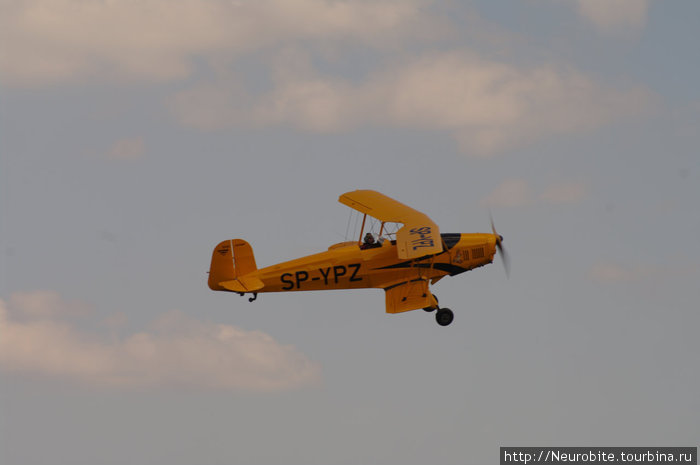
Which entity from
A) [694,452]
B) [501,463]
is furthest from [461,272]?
[694,452]

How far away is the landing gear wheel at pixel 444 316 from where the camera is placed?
34969mm

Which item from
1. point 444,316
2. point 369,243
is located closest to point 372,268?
point 369,243

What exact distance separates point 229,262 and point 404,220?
5214 millimetres

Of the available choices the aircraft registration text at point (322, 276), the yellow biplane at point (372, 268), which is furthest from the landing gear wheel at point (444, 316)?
the aircraft registration text at point (322, 276)

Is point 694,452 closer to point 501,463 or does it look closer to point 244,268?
point 501,463

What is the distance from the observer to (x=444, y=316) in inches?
1377

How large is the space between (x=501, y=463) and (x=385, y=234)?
7.85 m

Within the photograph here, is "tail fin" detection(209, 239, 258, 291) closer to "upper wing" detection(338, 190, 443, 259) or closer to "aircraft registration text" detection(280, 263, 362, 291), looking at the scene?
"aircraft registration text" detection(280, 263, 362, 291)

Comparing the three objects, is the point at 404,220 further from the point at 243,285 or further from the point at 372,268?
the point at 243,285

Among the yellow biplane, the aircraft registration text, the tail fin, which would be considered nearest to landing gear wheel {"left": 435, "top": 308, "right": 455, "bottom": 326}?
the yellow biplane

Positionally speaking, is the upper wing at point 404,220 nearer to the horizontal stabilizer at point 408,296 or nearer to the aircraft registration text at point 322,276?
the horizontal stabilizer at point 408,296

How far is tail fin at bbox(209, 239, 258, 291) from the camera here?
34375mm

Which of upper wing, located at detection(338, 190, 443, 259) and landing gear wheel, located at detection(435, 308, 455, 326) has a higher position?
upper wing, located at detection(338, 190, 443, 259)

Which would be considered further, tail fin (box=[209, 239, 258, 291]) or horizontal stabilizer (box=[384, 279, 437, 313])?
tail fin (box=[209, 239, 258, 291])
